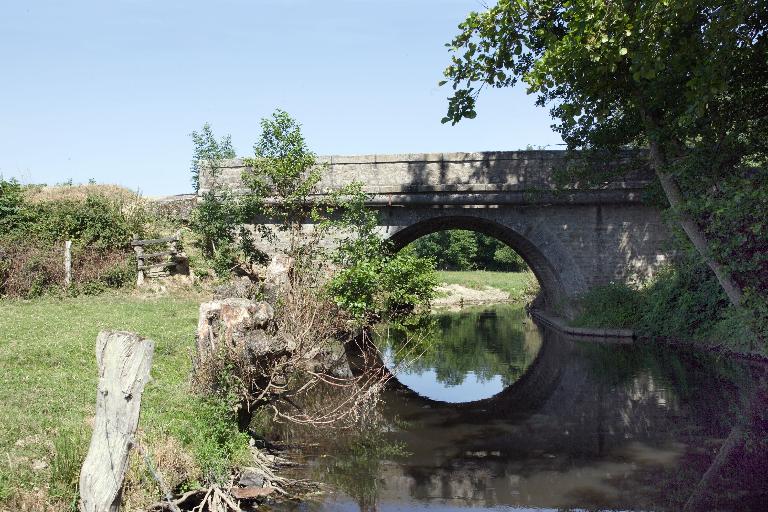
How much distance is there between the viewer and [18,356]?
9.46m

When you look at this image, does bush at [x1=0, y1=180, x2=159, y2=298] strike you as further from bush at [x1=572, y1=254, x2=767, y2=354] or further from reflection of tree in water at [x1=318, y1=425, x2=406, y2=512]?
bush at [x1=572, y1=254, x2=767, y2=354]

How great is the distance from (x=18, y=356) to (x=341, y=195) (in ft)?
30.0

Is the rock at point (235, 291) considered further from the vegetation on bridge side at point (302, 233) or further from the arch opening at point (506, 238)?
the arch opening at point (506, 238)

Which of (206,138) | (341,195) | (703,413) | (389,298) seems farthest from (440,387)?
(206,138)

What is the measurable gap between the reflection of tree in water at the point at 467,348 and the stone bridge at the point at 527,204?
255 centimetres

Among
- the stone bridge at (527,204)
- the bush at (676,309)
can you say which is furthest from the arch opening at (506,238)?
the bush at (676,309)

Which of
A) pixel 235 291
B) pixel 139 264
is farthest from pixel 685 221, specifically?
pixel 139 264

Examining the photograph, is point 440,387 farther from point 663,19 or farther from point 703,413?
point 663,19

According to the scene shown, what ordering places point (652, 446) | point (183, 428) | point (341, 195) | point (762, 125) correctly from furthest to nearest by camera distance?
point (341, 195) → point (762, 125) → point (652, 446) → point (183, 428)

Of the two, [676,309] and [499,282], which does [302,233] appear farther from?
[499,282]

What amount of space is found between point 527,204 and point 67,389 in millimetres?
12863

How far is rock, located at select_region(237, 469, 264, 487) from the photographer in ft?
22.3

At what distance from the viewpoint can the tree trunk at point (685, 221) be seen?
39.3 feet

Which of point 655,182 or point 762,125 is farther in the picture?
point 655,182
